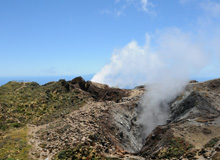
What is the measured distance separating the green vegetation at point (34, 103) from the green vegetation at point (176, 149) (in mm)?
27203

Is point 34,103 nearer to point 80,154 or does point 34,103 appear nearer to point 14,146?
point 14,146

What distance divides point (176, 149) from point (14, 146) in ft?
88.8

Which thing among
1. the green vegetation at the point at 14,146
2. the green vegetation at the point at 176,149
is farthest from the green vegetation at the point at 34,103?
the green vegetation at the point at 176,149

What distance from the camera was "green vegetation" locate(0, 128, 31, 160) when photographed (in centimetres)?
2711

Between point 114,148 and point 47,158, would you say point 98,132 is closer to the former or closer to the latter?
point 114,148

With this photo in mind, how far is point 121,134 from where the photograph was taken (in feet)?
139

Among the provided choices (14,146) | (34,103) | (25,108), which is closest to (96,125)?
A: (14,146)

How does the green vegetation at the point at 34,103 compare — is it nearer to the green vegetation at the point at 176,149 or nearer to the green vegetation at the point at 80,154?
the green vegetation at the point at 80,154

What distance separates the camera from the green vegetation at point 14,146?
2711 centimetres

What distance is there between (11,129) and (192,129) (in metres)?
37.8

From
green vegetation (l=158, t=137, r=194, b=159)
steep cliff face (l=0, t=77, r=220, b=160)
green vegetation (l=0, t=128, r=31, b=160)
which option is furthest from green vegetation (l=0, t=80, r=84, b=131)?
green vegetation (l=158, t=137, r=194, b=159)

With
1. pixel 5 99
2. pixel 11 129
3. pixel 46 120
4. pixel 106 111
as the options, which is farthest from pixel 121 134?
pixel 5 99

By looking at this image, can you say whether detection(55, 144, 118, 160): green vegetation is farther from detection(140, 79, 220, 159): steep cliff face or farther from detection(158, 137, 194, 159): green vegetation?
detection(158, 137, 194, 159): green vegetation

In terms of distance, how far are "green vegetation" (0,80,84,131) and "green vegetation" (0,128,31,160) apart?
4.54m
